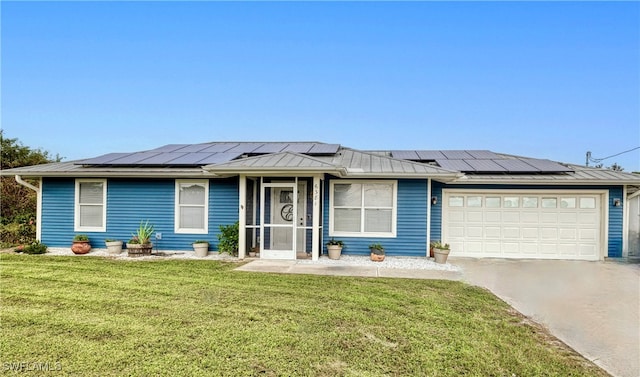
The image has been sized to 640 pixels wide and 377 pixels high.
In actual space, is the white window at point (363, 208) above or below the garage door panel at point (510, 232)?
above

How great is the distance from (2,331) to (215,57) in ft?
40.9

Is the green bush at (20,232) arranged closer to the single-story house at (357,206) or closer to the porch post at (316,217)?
the single-story house at (357,206)

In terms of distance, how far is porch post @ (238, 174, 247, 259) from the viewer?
8.42m

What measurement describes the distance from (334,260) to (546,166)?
287 inches

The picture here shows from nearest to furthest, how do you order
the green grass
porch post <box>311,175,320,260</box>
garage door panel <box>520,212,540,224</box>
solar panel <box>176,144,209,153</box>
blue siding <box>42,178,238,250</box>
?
the green grass < porch post <box>311,175,320,260</box> < blue siding <box>42,178,238,250</box> < garage door panel <box>520,212,540,224</box> < solar panel <box>176,144,209,153</box>

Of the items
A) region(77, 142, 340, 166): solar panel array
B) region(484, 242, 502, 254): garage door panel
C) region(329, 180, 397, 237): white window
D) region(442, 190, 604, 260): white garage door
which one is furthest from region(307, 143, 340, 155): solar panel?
region(484, 242, 502, 254): garage door panel

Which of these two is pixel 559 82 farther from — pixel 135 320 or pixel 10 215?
pixel 10 215

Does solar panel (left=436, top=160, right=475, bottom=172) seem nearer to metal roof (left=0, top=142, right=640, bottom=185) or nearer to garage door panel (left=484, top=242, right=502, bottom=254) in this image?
metal roof (left=0, top=142, right=640, bottom=185)

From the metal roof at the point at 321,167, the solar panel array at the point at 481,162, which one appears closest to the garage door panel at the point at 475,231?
the metal roof at the point at 321,167

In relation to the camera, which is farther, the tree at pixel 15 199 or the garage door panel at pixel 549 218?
the tree at pixel 15 199

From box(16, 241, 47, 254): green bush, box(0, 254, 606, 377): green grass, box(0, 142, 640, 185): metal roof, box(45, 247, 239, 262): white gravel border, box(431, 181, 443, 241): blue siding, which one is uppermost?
box(0, 142, 640, 185): metal roof

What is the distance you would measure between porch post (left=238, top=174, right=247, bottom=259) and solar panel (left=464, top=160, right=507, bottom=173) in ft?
22.5

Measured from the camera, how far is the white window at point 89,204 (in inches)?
378

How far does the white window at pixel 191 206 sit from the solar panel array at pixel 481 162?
23.4 ft
